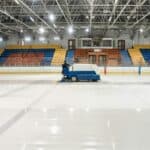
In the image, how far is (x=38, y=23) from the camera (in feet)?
108

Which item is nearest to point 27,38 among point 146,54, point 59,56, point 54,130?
point 59,56

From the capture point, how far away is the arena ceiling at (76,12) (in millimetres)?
22766

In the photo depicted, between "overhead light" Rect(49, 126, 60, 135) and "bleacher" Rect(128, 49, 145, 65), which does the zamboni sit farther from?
"bleacher" Rect(128, 49, 145, 65)

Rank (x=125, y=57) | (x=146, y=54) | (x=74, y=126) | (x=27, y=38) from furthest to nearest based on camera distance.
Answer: (x=27, y=38) < (x=146, y=54) < (x=125, y=57) < (x=74, y=126)

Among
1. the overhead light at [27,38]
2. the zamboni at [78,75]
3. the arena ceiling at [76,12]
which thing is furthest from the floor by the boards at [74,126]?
the overhead light at [27,38]

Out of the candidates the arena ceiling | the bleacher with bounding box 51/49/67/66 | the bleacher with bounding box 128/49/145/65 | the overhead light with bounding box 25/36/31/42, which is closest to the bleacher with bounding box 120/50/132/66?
the bleacher with bounding box 128/49/145/65

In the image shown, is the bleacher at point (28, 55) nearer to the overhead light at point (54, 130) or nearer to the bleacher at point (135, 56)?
the bleacher at point (135, 56)

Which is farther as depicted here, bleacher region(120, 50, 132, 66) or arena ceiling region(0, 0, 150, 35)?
bleacher region(120, 50, 132, 66)

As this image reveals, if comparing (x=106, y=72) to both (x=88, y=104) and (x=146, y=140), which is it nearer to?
(x=88, y=104)

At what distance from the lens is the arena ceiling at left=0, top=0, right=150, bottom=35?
A: 22766 mm

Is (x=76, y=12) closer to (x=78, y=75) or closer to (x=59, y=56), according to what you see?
(x=78, y=75)

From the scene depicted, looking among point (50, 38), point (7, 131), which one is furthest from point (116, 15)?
point (7, 131)

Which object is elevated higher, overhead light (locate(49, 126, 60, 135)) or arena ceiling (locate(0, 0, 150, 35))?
arena ceiling (locate(0, 0, 150, 35))

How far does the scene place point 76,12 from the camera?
27.1 meters
